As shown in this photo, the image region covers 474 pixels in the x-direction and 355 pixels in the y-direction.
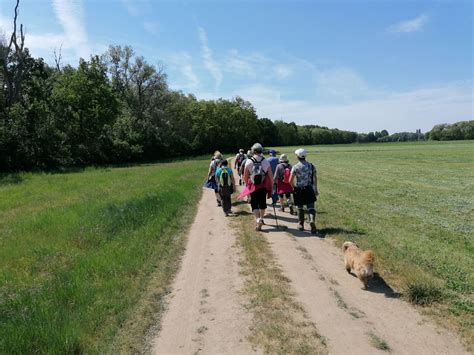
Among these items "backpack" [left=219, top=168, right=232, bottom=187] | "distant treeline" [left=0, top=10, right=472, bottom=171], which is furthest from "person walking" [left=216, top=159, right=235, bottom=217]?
"distant treeline" [left=0, top=10, right=472, bottom=171]

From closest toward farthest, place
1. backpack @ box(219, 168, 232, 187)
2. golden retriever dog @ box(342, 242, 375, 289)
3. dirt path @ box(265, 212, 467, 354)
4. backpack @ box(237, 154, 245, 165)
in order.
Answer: dirt path @ box(265, 212, 467, 354) → golden retriever dog @ box(342, 242, 375, 289) → backpack @ box(219, 168, 232, 187) → backpack @ box(237, 154, 245, 165)

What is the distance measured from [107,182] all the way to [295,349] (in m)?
21.2

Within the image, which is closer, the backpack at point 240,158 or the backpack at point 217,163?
the backpack at point 217,163

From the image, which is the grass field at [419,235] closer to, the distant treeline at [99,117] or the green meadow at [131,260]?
the green meadow at [131,260]

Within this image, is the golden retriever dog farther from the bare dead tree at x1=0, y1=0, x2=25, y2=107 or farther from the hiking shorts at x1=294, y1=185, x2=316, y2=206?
the bare dead tree at x1=0, y1=0, x2=25, y2=107

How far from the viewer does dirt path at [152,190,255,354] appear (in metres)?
4.77

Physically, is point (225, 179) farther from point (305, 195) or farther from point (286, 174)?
point (305, 195)

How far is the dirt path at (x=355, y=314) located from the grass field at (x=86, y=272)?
2330 millimetres

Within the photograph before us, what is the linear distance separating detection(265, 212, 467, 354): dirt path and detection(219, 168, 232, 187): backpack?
514 centimetres

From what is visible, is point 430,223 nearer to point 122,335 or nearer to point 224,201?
point 224,201

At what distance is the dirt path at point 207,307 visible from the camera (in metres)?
4.77

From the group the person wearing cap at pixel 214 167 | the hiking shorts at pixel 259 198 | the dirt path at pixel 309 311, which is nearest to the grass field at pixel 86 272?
the dirt path at pixel 309 311

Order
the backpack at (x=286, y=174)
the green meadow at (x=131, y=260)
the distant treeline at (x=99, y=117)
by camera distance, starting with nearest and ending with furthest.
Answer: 1. the green meadow at (x=131, y=260)
2. the backpack at (x=286, y=174)
3. the distant treeline at (x=99, y=117)

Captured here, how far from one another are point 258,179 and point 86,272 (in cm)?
489
